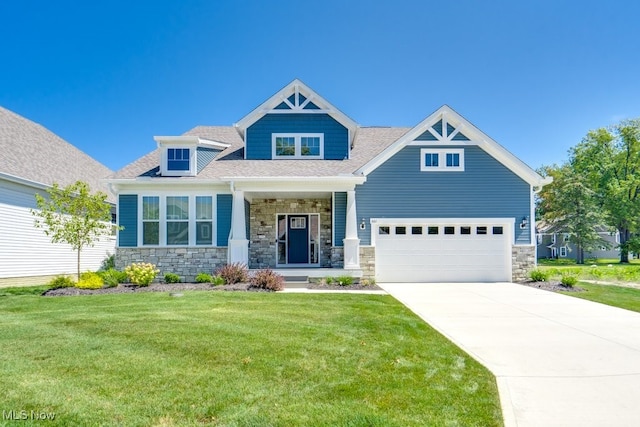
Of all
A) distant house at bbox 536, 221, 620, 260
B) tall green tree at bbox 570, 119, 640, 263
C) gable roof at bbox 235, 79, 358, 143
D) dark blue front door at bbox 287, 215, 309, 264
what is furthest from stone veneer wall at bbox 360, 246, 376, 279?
distant house at bbox 536, 221, 620, 260

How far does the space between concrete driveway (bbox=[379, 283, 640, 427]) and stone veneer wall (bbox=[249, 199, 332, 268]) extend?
17.9 ft

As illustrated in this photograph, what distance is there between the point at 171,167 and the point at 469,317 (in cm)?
1123

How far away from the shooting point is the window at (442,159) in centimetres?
1361

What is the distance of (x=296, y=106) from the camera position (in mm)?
14773

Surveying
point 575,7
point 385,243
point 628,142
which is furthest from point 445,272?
point 628,142

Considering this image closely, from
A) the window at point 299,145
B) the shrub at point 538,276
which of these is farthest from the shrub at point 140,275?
the shrub at point 538,276

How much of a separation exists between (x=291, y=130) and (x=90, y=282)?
29.0ft

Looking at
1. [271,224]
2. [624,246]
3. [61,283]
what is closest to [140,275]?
[61,283]

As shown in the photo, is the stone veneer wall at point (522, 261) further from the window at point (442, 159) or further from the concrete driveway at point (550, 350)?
the window at point (442, 159)

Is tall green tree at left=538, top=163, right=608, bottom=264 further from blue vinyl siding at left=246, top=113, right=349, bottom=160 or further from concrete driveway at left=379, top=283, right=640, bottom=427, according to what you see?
blue vinyl siding at left=246, top=113, right=349, bottom=160

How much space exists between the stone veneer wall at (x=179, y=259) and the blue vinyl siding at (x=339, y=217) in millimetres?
4113

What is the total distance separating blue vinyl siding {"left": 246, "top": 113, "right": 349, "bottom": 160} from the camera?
14797 mm

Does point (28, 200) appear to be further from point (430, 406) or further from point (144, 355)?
point (430, 406)

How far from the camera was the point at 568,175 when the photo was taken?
33.2 m
